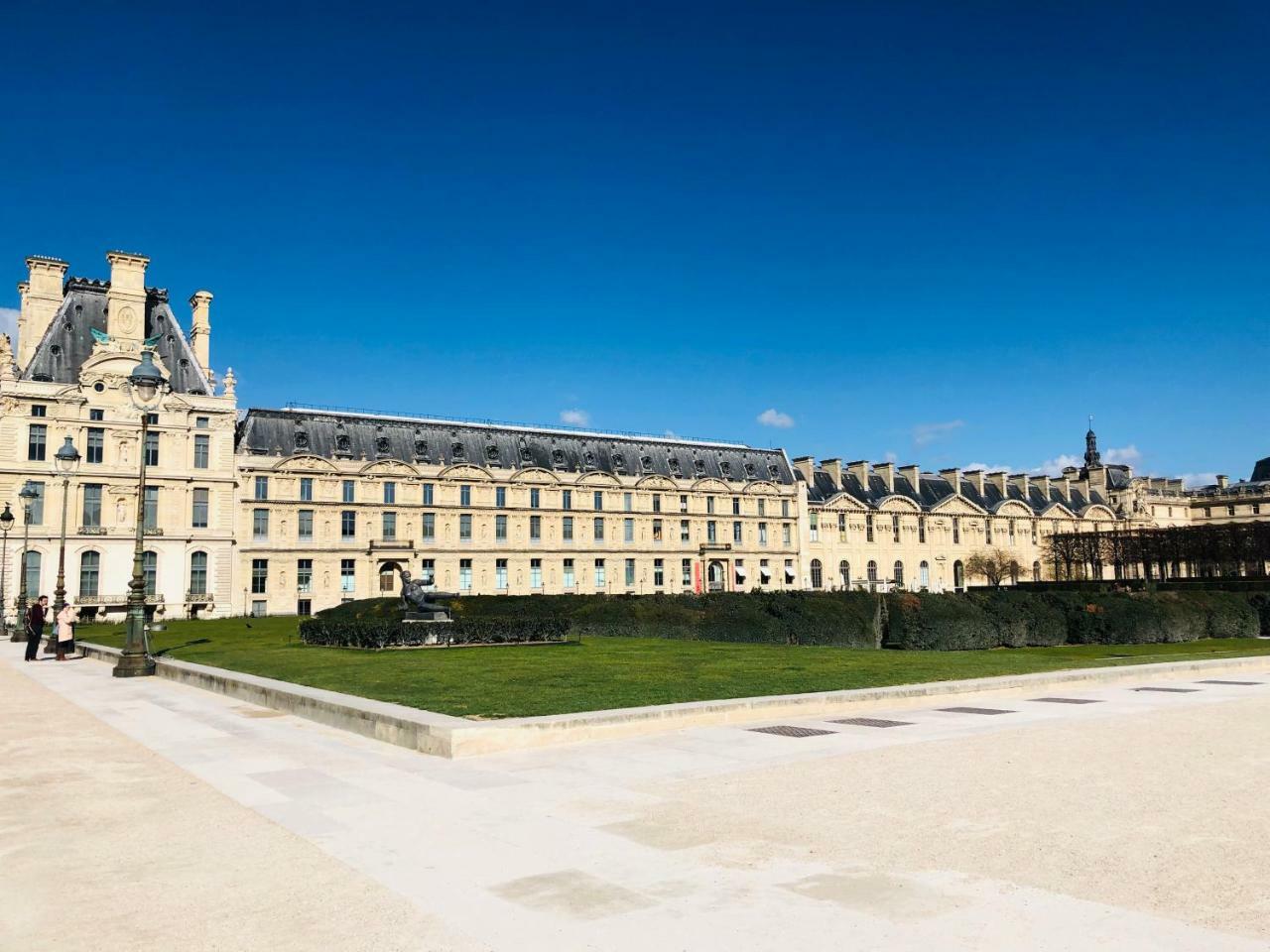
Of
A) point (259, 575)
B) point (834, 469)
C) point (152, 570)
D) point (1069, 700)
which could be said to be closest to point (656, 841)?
point (1069, 700)

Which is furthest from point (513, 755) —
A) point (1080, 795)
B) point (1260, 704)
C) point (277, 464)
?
point (277, 464)

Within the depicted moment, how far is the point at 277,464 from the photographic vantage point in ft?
217

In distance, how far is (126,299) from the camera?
61719 mm

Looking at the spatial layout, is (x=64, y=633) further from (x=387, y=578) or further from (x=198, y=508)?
(x=387, y=578)

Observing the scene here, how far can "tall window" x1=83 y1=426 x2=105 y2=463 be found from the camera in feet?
194

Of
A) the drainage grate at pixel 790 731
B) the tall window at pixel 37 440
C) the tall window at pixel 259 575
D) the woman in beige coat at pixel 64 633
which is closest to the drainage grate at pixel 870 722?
the drainage grate at pixel 790 731

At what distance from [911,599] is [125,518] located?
47.8 m

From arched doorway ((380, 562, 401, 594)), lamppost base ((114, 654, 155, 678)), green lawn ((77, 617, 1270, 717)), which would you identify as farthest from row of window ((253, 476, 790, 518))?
lamppost base ((114, 654, 155, 678))

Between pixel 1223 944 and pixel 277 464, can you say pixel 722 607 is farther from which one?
pixel 277 464

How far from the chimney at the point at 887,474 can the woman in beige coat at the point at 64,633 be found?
76082mm

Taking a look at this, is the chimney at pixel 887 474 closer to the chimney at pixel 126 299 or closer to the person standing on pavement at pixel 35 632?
the chimney at pixel 126 299

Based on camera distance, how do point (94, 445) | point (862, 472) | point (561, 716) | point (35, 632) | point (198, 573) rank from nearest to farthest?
point (561, 716), point (35, 632), point (94, 445), point (198, 573), point (862, 472)

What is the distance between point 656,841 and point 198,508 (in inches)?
2410

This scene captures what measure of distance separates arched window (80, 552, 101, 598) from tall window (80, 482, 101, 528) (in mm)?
1848
